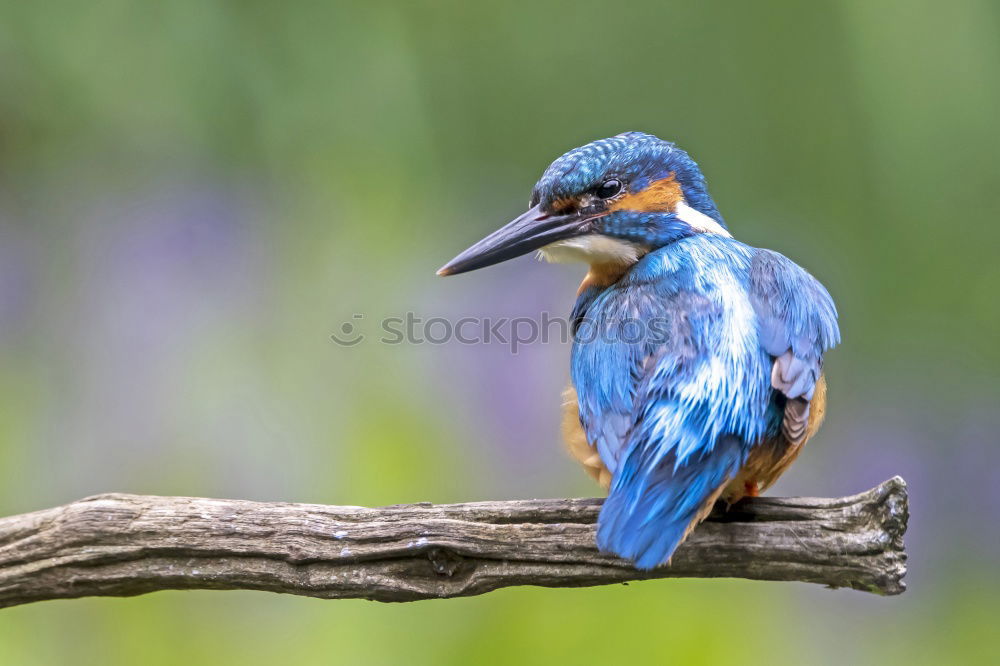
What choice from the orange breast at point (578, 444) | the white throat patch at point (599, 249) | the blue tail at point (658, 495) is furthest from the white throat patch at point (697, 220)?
the blue tail at point (658, 495)

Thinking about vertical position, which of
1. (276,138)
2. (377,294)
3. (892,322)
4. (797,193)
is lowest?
(892,322)

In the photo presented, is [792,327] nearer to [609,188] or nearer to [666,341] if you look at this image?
[666,341]

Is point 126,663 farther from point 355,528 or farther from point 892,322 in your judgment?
point 892,322

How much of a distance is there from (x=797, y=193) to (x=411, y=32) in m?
1.16

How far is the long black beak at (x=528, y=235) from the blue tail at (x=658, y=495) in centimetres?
56

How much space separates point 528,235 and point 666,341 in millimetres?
408

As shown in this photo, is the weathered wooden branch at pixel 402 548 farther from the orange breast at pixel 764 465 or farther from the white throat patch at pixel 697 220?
the white throat patch at pixel 697 220

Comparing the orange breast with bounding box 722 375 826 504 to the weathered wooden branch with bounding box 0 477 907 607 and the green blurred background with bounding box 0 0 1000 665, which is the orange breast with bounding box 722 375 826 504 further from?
the green blurred background with bounding box 0 0 1000 665

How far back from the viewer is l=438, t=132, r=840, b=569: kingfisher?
4.59ft

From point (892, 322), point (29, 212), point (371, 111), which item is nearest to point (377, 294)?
point (371, 111)

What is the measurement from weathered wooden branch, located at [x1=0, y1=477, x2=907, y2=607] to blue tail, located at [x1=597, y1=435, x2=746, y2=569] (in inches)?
4.2

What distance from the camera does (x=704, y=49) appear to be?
2869mm

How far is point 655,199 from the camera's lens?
1.91m

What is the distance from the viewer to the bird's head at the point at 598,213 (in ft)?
6.11
